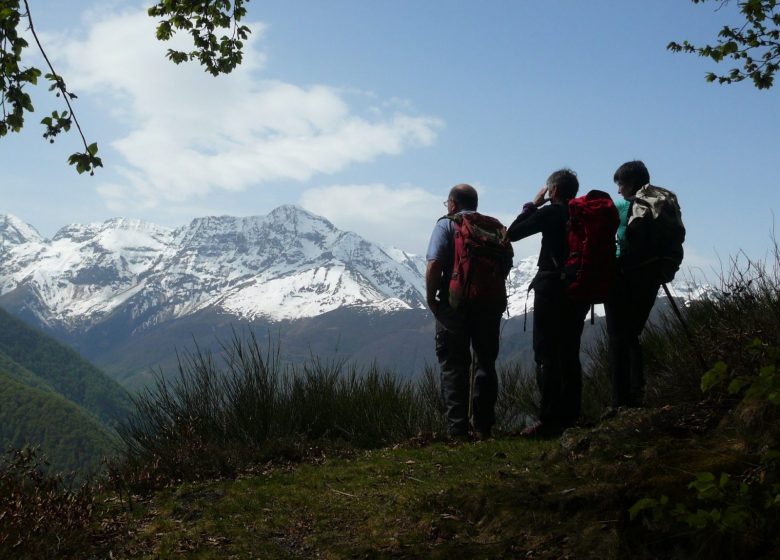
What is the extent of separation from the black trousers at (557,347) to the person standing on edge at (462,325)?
1.17 feet

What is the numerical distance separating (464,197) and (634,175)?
1426 millimetres

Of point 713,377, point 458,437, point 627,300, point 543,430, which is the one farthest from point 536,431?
point 713,377

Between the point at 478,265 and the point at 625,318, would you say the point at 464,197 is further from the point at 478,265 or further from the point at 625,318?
the point at 625,318

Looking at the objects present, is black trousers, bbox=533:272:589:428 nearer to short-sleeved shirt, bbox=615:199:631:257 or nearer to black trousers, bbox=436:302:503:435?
black trousers, bbox=436:302:503:435

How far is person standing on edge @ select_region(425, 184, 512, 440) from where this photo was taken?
5.76m

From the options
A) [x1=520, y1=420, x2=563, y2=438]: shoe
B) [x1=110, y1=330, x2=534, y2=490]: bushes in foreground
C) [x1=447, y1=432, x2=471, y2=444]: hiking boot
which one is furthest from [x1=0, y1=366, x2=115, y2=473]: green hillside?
[x1=520, y1=420, x2=563, y2=438]: shoe

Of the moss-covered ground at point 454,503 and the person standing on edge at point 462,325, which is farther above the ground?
the person standing on edge at point 462,325

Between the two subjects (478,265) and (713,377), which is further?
(478,265)

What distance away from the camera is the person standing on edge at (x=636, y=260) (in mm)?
5125

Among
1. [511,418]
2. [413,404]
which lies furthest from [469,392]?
[511,418]

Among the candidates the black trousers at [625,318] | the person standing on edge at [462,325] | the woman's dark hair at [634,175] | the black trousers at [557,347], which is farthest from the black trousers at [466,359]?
the woman's dark hair at [634,175]

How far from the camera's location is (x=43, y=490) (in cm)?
423

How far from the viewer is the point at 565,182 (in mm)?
5781

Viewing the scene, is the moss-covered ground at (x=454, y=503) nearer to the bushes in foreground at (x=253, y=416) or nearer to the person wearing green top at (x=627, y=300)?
the bushes in foreground at (x=253, y=416)
